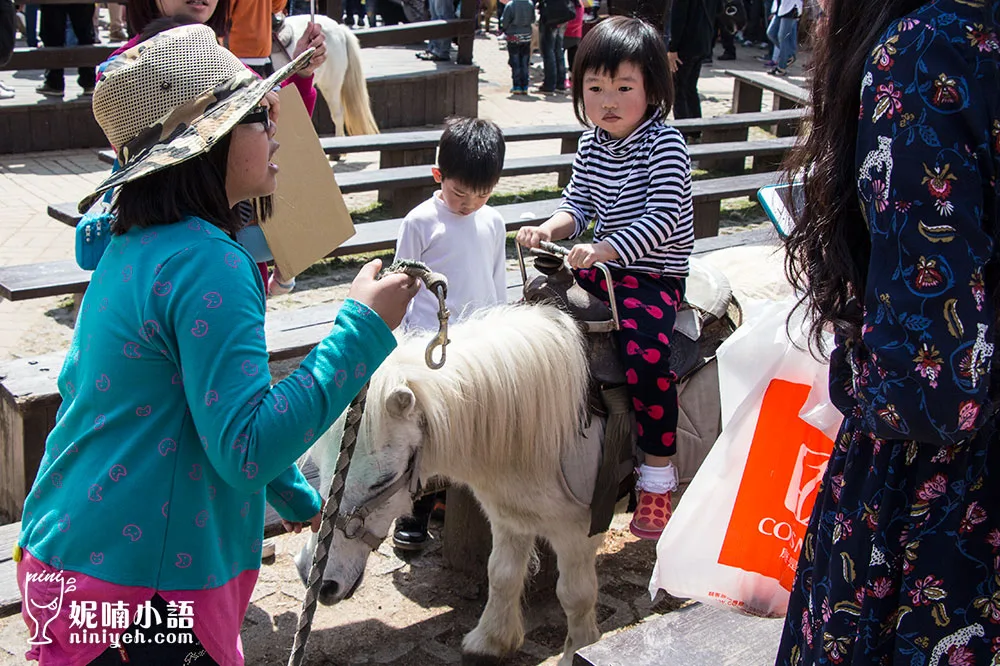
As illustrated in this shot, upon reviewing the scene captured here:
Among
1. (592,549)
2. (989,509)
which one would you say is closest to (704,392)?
(592,549)

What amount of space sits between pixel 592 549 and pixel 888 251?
5.97 feet

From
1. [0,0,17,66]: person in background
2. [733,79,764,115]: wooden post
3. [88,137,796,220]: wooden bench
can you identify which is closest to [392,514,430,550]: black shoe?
[88,137,796,220]: wooden bench

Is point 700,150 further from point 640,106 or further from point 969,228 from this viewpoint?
point 969,228

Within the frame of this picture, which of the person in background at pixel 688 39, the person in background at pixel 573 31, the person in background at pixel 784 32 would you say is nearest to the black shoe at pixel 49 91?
the person in background at pixel 688 39

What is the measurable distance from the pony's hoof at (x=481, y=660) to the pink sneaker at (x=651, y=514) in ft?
2.04

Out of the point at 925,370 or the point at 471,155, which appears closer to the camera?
the point at 925,370

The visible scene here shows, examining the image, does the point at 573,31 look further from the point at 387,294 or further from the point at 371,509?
the point at 387,294

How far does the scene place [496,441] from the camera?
2605 mm

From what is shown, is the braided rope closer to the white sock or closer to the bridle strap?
the bridle strap

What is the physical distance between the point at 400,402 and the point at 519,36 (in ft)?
33.3

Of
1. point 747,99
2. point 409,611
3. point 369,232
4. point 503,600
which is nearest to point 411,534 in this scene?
point 409,611

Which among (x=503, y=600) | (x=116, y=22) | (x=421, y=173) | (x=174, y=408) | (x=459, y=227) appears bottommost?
(x=503, y=600)

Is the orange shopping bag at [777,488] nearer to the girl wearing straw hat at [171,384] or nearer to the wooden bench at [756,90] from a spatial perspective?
the girl wearing straw hat at [171,384]

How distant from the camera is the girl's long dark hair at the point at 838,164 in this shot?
4.29ft
